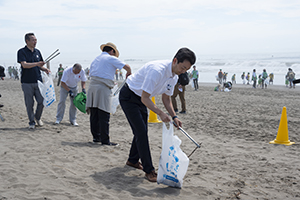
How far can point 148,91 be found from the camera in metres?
3.12

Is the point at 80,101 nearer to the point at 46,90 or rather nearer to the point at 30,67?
the point at 46,90

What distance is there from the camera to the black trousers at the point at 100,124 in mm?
5117

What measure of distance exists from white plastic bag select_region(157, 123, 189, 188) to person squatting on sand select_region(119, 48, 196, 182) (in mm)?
207

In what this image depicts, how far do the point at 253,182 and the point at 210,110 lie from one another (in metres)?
6.62

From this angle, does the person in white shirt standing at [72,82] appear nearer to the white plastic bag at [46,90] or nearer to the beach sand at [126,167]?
the beach sand at [126,167]

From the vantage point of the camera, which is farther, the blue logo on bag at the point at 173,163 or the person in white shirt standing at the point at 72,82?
the person in white shirt standing at the point at 72,82

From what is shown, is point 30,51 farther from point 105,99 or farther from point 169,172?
point 169,172

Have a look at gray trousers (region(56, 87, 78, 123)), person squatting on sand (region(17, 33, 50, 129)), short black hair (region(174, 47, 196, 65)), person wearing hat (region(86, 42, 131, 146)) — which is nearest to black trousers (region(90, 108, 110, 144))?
person wearing hat (region(86, 42, 131, 146))

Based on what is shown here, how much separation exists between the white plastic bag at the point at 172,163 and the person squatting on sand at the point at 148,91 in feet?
0.68

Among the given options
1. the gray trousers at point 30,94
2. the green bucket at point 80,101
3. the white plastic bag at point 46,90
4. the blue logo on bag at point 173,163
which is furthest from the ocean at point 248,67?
the blue logo on bag at point 173,163

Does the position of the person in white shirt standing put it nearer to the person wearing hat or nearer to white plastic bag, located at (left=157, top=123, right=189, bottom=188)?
the person wearing hat

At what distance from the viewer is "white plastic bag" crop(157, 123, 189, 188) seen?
328 centimetres

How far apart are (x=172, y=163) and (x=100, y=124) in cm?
213

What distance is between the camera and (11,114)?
8.03 meters
